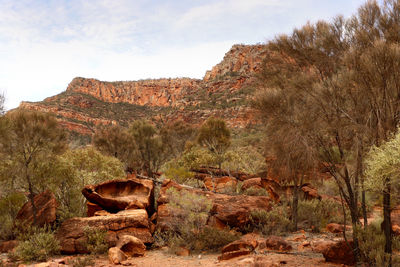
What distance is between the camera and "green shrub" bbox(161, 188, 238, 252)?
25.9 ft

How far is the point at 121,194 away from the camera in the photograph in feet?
34.1

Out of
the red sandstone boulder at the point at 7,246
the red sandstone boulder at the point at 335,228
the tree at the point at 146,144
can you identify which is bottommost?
the red sandstone boulder at the point at 335,228

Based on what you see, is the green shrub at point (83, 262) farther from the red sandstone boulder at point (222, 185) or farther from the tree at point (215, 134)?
the tree at point (215, 134)

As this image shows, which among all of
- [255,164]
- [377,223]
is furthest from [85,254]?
[255,164]

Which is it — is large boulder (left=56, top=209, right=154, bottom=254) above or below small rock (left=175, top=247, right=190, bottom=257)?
above

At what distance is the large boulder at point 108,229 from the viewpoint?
25.4ft

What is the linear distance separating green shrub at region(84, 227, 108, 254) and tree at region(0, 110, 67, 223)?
2689mm

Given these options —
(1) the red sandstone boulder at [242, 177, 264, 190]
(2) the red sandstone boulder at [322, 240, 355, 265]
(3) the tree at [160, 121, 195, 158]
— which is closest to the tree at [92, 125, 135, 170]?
(3) the tree at [160, 121, 195, 158]

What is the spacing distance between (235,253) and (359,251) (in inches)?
112

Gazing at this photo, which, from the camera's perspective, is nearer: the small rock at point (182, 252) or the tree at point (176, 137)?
the small rock at point (182, 252)

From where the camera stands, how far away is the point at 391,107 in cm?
516

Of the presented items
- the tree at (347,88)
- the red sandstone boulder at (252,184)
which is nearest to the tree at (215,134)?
the red sandstone boulder at (252,184)

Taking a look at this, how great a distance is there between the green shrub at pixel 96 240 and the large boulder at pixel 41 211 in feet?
7.32

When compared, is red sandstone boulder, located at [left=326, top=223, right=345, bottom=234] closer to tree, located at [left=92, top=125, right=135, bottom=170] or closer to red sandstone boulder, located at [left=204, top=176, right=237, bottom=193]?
red sandstone boulder, located at [left=204, top=176, right=237, bottom=193]
